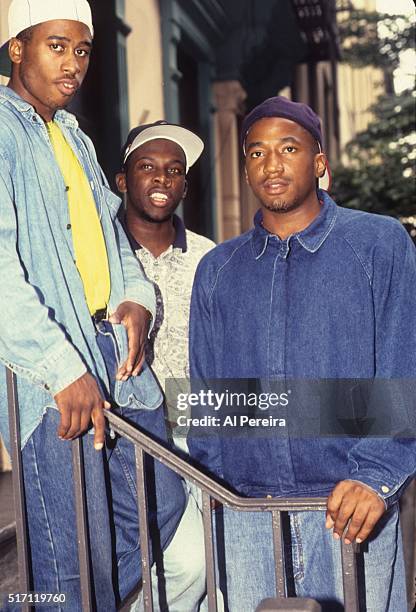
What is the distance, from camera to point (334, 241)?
2371 millimetres

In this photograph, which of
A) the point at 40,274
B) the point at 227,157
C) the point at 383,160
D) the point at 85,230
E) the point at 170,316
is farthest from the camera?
the point at 383,160

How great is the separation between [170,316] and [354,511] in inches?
32.0

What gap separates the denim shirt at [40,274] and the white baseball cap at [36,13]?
0.14 meters

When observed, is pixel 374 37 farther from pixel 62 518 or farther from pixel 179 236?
pixel 62 518

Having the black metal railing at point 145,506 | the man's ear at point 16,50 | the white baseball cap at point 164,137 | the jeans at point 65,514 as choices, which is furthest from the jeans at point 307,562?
the man's ear at point 16,50

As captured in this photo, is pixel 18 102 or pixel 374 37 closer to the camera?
pixel 18 102

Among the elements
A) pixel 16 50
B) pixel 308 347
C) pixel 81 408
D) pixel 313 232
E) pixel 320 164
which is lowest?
pixel 81 408

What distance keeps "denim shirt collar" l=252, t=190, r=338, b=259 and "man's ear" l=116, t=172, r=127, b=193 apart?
44 centimetres

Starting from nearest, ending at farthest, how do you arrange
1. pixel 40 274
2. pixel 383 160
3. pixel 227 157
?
pixel 40 274 < pixel 227 157 < pixel 383 160

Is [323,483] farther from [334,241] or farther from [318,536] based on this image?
[334,241]

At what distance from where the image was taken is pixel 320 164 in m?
2.44

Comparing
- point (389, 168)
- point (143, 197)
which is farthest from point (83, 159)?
point (389, 168)

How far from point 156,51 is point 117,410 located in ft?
4.15

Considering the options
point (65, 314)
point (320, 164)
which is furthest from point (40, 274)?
point (320, 164)
